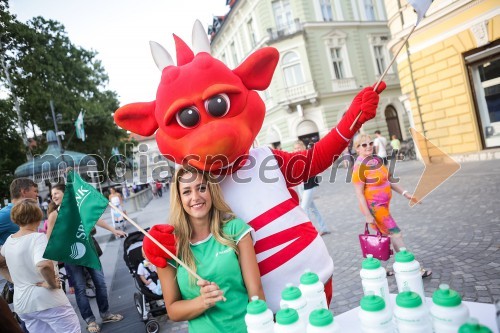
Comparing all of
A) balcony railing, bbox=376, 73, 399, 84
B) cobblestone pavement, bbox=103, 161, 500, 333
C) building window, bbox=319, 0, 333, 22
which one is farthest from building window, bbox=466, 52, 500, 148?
balcony railing, bbox=376, 73, 399, 84

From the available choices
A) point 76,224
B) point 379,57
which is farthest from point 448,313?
point 379,57

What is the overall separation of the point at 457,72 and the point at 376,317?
10.4 m

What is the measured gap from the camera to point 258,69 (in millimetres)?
2367

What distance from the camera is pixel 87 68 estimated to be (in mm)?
21328

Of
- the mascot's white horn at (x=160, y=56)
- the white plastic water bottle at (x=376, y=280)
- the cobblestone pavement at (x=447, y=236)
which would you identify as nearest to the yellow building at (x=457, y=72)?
the cobblestone pavement at (x=447, y=236)

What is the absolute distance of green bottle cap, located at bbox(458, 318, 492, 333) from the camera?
1.02 meters

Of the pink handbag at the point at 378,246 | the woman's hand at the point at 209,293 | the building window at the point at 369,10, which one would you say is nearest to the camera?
the woman's hand at the point at 209,293

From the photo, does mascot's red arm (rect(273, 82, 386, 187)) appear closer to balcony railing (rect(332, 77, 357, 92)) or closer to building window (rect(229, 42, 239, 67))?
balcony railing (rect(332, 77, 357, 92))

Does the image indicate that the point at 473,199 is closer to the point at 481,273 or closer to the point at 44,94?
the point at 481,273

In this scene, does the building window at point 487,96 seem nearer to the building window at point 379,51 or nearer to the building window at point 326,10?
the building window at point 326,10

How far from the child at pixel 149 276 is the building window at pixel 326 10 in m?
19.2

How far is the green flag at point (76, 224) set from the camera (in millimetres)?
2330

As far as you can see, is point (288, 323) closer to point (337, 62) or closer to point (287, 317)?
point (287, 317)

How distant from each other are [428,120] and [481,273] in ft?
27.1
